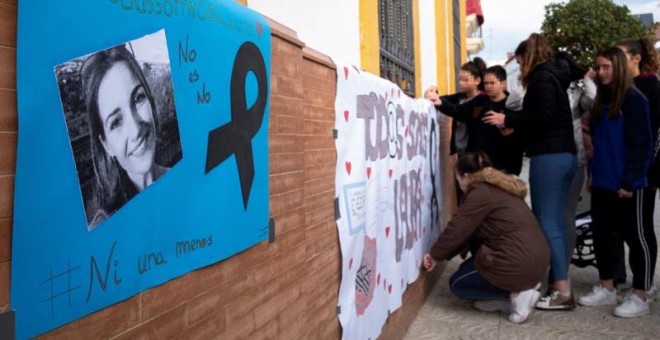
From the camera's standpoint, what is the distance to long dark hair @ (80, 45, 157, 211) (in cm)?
131

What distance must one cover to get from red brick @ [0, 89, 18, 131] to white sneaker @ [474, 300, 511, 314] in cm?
436

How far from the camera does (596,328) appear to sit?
4.50 metres

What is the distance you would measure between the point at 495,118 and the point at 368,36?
1229mm

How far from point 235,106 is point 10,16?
87 cm

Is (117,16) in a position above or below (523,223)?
above

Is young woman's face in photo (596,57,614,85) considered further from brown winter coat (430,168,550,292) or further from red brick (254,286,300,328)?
red brick (254,286,300,328)

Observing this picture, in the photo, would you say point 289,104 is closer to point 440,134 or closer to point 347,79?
point 347,79

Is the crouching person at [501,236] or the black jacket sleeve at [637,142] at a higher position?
the black jacket sleeve at [637,142]

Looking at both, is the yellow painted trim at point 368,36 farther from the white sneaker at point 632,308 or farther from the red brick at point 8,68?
the red brick at point 8,68

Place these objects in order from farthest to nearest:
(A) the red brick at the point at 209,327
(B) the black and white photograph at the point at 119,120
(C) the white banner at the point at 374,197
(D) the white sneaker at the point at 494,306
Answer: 1. (D) the white sneaker at the point at 494,306
2. (C) the white banner at the point at 374,197
3. (A) the red brick at the point at 209,327
4. (B) the black and white photograph at the point at 119,120

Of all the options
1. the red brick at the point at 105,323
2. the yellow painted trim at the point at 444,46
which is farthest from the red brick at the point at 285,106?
the yellow painted trim at the point at 444,46

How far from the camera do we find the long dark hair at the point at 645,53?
4.67 meters

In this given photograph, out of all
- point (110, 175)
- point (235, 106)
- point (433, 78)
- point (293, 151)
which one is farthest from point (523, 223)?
point (433, 78)

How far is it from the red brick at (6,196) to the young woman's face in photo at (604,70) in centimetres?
436
